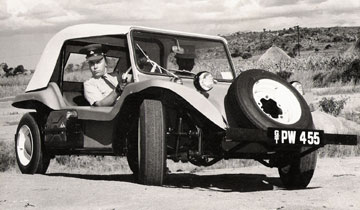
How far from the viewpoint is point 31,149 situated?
30.3ft

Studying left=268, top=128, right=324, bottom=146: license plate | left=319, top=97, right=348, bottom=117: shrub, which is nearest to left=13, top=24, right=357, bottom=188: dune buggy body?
left=268, top=128, right=324, bottom=146: license plate

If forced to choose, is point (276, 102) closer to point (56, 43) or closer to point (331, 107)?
point (56, 43)

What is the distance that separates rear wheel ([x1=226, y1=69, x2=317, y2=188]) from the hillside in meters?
55.1

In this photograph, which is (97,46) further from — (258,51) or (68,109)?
(258,51)

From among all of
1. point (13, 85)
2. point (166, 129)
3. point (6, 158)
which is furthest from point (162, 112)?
point (13, 85)

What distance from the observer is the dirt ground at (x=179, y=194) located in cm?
577

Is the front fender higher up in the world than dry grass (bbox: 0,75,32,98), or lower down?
higher up

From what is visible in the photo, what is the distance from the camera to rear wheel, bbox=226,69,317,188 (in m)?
6.96

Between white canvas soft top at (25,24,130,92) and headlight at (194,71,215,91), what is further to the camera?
white canvas soft top at (25,24,130,92)

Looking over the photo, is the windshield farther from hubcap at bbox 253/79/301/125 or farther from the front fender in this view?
hubcap at bbox 253/79/301/125

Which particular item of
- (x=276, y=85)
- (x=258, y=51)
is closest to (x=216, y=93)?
(x=276, y=85)

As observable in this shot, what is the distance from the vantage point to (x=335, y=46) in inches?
2810

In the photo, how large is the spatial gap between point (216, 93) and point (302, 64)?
31.1 metres

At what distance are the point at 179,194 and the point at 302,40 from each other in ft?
240
